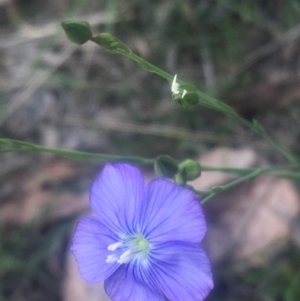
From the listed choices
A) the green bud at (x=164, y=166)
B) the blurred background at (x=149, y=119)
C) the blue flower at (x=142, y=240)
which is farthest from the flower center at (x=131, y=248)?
the blurred background at (x=149, y=119)

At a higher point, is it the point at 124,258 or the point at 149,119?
the point at 149,119

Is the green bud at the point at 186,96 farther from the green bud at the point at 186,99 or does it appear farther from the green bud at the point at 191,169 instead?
the green bud at the point at 191,169

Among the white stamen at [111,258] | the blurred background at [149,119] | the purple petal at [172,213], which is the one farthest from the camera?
the blurred background at [149,119]

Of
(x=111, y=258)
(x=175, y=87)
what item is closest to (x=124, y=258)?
(x=111, y=258)

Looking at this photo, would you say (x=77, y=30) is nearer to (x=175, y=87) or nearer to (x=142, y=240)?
(x=175, y=87)

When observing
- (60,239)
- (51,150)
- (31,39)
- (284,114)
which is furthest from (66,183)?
(51,150)
